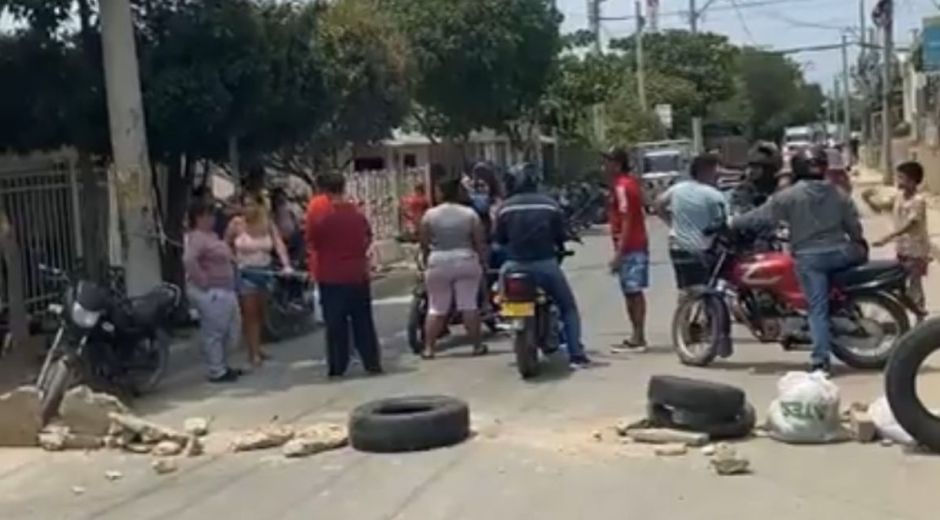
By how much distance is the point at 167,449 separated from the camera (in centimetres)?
1063

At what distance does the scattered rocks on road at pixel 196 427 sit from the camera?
1105 cm

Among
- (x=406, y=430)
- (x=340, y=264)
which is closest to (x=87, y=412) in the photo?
(x=406, y=430)

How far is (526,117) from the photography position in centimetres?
4638

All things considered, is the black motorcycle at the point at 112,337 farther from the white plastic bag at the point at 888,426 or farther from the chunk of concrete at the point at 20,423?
the white plastic bag at the point at 888,426

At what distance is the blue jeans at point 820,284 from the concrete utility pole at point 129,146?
6.60 metres

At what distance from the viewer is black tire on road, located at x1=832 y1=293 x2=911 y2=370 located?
40.8 feet

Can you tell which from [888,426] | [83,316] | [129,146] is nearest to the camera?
[888,426]

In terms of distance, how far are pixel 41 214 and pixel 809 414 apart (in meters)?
11.3

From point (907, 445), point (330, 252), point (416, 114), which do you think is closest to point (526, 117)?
point (416, 114)

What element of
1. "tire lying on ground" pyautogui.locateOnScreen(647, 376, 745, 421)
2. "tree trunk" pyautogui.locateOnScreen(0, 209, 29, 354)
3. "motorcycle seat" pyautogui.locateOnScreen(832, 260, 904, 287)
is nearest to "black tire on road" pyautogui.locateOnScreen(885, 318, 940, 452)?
"tire lying on ground" pyautogui.locateOnScreen(647, 376, 745, 421)

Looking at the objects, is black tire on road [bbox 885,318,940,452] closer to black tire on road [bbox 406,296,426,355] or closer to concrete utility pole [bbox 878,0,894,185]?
black tire on road [bbox 406,296,426,355]

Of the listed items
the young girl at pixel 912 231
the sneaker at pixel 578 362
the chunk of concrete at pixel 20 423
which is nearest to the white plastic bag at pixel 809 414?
the sneaker at pixel 578 362

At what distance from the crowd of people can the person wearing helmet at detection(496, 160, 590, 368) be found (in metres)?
0.01

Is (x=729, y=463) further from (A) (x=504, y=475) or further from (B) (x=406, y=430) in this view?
(B) (x=406, y=430)
